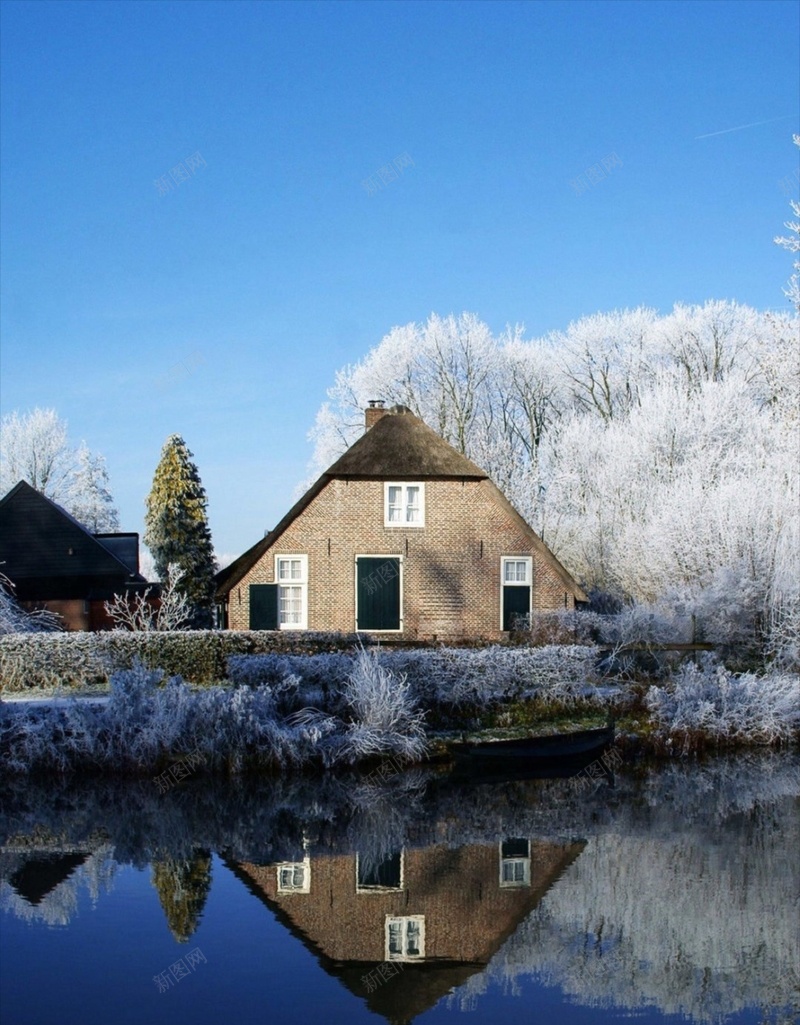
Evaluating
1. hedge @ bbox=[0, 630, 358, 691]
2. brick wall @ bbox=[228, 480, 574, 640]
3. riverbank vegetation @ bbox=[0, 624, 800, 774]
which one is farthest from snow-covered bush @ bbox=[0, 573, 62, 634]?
brick wall @ bbox=[228, 480, 574, 640]

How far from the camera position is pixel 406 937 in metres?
9.21

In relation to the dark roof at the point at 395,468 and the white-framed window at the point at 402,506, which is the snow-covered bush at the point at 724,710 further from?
the white-framed window at the point at 402,506

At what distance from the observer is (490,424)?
131 ft

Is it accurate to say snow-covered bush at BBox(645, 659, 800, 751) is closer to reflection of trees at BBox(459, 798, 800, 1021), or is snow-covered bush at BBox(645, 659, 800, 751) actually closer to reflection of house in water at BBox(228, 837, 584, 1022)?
reflection of trees at BBox(459, 798, 800, 1021)

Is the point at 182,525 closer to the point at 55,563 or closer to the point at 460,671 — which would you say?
the point at 55,563

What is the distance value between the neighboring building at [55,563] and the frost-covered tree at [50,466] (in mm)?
13875

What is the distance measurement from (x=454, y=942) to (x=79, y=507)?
37991mm

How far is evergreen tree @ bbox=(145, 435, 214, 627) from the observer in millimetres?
37562

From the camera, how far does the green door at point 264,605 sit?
24047 millimetres

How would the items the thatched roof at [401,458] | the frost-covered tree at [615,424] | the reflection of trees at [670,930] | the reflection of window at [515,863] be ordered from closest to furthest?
the reflection of trees at [670,930] < the reflection of window at [515,863] < the thatched roof at [401,458] < the frost-covered tree at [615,424]

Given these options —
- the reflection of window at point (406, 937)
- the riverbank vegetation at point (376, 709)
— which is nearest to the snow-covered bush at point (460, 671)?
the riverbank vegetation at point (376, 709)

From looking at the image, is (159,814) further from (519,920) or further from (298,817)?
(519,920)

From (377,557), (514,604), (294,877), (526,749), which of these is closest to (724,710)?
(526,749)

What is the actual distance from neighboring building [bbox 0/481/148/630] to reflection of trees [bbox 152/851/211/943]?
18303 mm
